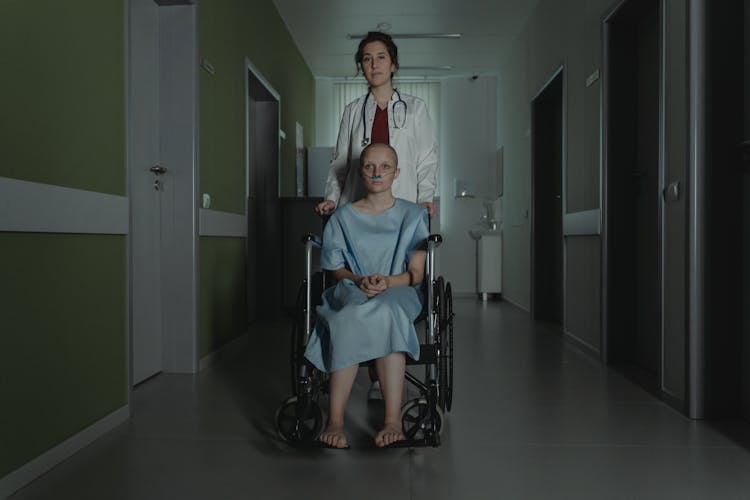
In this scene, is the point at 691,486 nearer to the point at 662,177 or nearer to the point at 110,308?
the point at 662,177

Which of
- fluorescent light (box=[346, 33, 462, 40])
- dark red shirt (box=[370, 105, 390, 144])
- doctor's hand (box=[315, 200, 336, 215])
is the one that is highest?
fluorescent light (box=[346, 33, 462, 40])

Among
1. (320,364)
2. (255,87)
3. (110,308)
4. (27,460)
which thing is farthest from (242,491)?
(255,87)

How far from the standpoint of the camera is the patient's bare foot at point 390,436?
2100mm

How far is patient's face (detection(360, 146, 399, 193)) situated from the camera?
91.7 inches

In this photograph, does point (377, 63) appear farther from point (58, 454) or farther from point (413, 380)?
point (58, 454)

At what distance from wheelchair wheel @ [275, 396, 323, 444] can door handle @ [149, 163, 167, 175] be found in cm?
168

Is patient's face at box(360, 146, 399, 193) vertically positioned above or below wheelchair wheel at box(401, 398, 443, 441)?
above

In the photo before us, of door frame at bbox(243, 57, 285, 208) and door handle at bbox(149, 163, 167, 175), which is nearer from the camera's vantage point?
door handle at bbox(149, 163, 167, 175)

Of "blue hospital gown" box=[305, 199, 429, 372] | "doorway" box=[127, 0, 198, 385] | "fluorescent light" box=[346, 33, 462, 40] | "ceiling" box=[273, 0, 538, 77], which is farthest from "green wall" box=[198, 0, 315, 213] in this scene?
"blue hospital gown" box=[305, 199, 429, 372]

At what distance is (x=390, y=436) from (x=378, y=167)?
94 cm

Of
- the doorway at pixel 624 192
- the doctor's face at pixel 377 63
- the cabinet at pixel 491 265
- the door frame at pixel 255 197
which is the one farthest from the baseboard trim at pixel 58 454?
the cabinet at pixel 491 265

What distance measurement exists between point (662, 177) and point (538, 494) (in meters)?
1.66

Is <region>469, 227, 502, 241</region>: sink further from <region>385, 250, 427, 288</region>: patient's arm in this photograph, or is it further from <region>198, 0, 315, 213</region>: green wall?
<region>385, 250, 427, 288</region>: patient's arm

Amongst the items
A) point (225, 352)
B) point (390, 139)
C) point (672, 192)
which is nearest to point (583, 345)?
point (672, 192)
